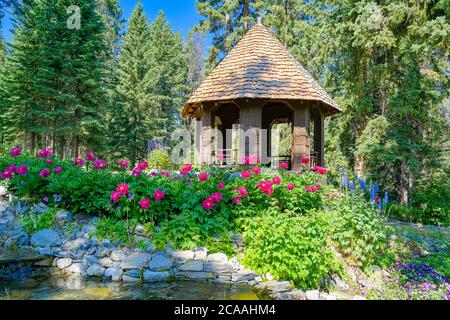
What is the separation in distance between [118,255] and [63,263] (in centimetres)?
82

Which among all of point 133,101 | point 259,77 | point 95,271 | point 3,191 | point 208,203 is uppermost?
point 133,101

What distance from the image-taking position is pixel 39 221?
521 centimetres

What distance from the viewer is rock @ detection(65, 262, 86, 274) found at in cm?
461

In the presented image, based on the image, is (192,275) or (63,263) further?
(63,263)

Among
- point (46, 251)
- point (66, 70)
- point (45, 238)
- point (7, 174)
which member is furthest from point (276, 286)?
point (66, 70)

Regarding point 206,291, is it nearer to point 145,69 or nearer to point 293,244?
point 293,244

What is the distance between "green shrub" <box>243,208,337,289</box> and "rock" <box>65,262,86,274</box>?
2.38 m

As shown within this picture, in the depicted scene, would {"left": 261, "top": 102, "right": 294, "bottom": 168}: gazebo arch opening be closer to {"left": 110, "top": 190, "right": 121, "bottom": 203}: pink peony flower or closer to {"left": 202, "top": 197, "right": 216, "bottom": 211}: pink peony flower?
{"left": 202, "top": 197, "right": 216, "bottom": 211}: pink peony flower

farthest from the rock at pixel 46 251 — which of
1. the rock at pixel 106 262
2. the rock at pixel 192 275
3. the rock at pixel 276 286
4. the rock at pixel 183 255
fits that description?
the rock at pixel 276 286

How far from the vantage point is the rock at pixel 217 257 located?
4.68 m

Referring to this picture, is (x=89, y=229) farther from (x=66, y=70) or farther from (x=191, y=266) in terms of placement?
(x=66, y=70)

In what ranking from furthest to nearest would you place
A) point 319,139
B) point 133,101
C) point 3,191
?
1. point 133,101
2. point 319,139
3. point 3,191

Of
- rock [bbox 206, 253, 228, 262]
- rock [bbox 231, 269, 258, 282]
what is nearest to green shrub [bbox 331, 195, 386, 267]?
rock [bbox 231, 269, 258, 282]

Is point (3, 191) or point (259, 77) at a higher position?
point (259, 77)
